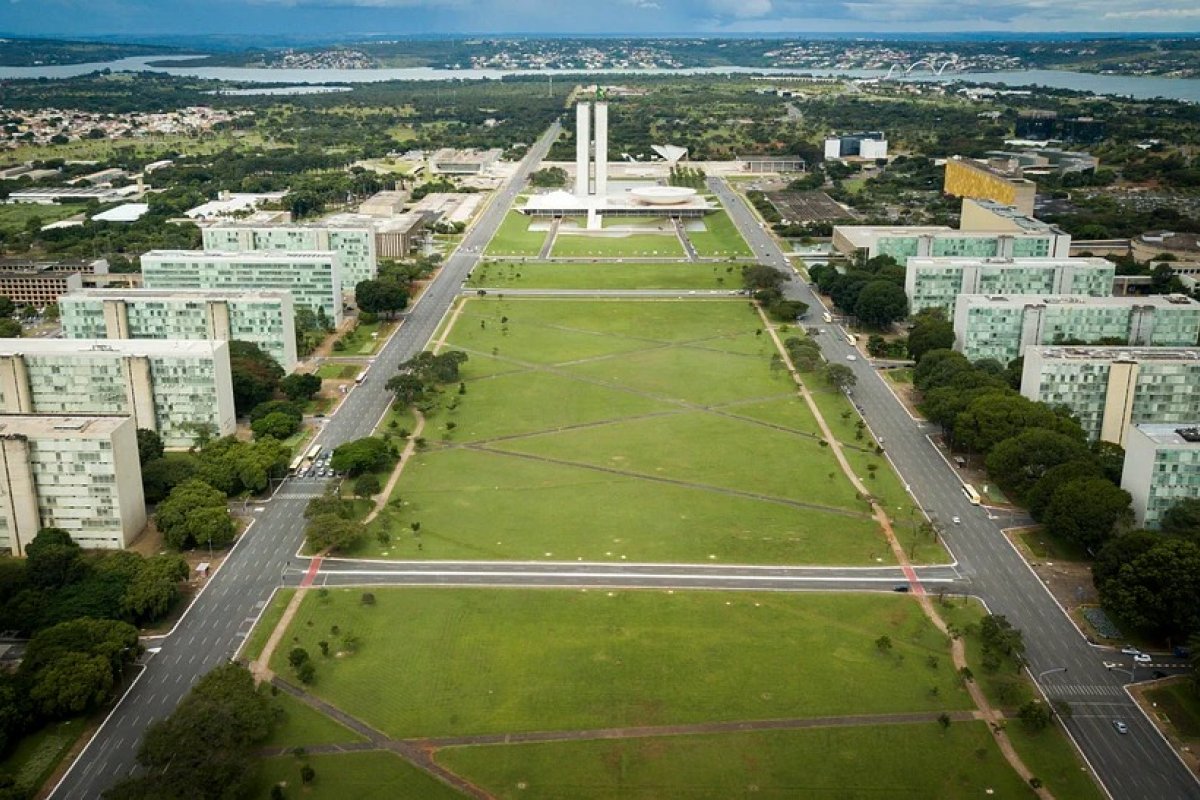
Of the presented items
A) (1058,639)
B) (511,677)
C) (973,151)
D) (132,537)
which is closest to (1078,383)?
(1058,639)

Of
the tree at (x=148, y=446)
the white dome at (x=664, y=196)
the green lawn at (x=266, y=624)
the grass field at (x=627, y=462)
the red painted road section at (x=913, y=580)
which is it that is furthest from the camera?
the white dome at (x=664, y=196)

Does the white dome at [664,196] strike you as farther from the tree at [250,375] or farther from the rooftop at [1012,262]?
Answer: the tree at [250,375]

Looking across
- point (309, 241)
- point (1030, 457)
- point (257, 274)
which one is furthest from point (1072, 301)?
point (309, 241)

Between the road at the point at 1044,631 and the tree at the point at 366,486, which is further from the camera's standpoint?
the tree at the point at 366,486

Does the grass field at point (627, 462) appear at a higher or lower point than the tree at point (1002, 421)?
lower

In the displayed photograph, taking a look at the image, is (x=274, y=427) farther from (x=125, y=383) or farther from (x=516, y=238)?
(x=516, y=238)

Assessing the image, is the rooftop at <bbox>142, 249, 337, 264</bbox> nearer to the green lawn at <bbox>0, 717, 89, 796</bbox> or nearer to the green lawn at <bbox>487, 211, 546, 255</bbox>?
the green lawn at <bbox>487, 211, 546, 255</bbox>

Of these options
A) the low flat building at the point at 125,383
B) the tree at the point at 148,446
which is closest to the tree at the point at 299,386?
the low flat building at the point at 125,383

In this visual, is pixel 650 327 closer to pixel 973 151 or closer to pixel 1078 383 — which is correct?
pixel 1078 383
